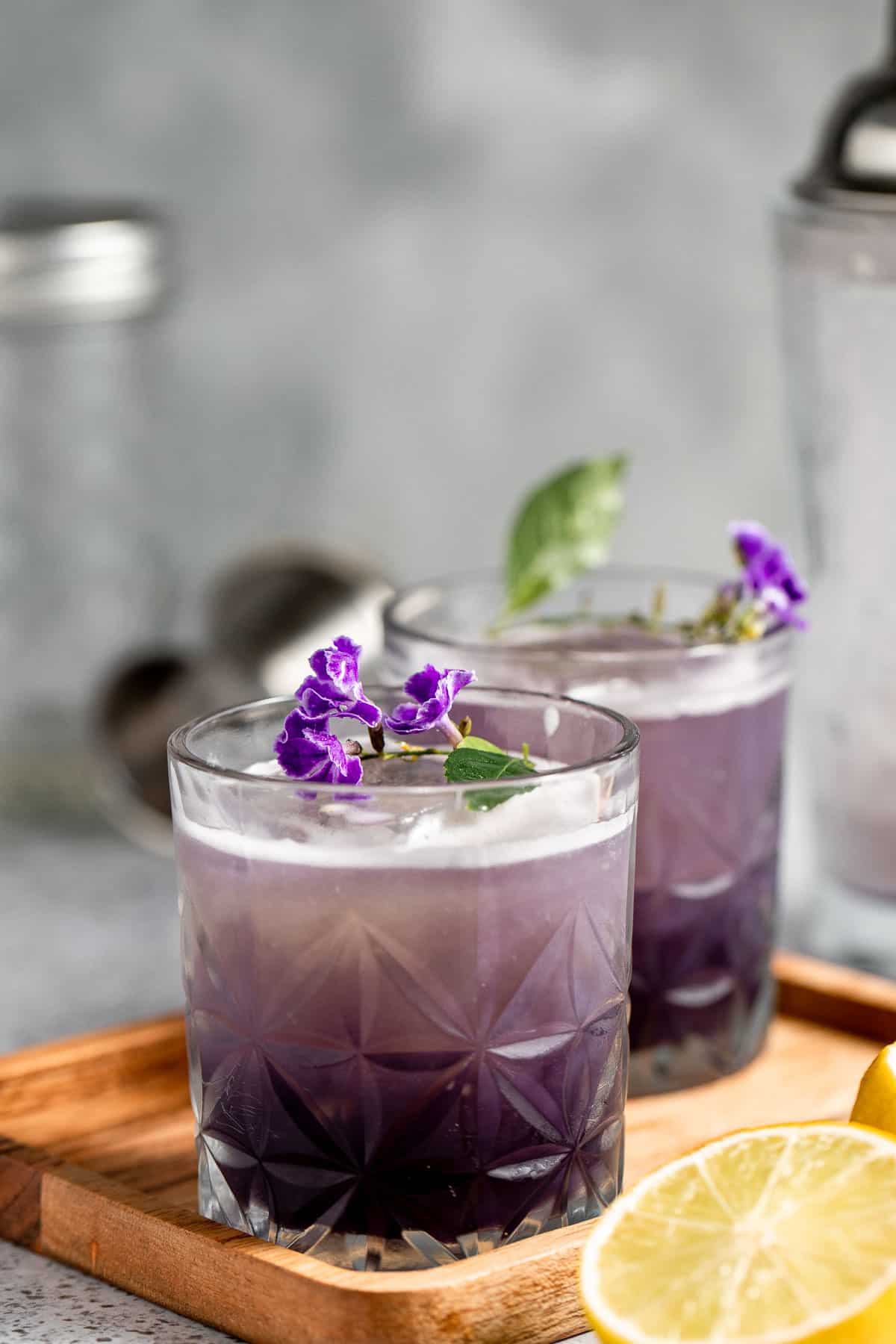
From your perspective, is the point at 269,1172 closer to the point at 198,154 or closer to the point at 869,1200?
the point at 869,1200

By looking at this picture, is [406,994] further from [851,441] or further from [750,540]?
[851,441]

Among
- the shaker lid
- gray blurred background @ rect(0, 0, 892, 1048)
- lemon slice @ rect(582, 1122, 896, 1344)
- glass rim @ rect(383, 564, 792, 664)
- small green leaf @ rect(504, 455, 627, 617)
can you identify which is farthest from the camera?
gray blurred background @ rect(0, 0, 892, 1048)

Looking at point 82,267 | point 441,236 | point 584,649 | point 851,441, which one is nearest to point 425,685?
point 584,649

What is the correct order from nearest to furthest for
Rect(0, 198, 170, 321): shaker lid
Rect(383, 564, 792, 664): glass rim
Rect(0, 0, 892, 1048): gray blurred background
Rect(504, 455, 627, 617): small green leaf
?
Rect(383, 564, 792, 664): glass rim
Rect(504, 455, 627, 617): small green leaf
Rect(0, 198, 170, 321): shaker lid
Rect(0, 0, 892, 1048): gray blurred background

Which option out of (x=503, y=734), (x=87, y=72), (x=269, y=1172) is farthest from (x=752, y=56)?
(x=269, y=1172)

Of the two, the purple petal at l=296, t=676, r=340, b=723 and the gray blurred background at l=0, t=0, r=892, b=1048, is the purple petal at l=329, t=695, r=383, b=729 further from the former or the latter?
the gray blurred background at l=0, t=0, r=892, b=1048

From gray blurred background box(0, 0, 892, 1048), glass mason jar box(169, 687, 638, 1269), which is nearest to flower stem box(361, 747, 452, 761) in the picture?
glass mason jar box(169, 687, 638, 1269)

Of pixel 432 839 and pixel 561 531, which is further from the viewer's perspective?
pixel 561 531
